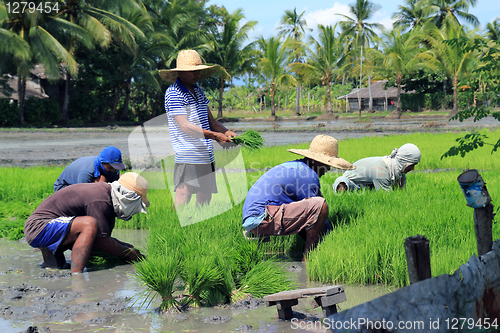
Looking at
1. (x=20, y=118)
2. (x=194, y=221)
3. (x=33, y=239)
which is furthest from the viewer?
(x=20, y=118)

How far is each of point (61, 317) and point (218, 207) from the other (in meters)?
2.10

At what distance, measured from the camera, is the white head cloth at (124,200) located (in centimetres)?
371

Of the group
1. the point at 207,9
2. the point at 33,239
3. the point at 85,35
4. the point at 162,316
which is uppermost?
the point at 207,9

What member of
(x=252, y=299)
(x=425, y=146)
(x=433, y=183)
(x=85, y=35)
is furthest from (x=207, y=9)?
(x=252, y=299)

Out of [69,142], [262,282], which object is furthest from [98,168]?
[69,142]

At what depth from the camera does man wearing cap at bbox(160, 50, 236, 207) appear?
4.18 metres

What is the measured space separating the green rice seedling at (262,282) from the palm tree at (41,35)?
19.8 m

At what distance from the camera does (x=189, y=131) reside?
414 cm

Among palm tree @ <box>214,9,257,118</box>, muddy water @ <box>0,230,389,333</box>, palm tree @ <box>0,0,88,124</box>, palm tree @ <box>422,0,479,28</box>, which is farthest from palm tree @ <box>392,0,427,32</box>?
muddy water @ <box>0,230,389,333</box>

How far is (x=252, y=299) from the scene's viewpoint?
9.96ft

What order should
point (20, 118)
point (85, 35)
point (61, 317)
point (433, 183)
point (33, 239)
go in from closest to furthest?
point (61, 317)
point (33, 239)
point (433, 183)
point (85, 35)
point (20, 118)

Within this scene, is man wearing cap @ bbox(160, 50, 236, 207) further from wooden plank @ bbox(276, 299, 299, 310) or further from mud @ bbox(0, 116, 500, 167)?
mud @ bbox(0, 116, 500, 167)

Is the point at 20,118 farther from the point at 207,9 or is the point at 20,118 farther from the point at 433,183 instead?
the point at 433,183

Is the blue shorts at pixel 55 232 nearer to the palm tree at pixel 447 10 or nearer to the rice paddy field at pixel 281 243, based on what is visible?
the rice paddy field at pixel 281 243
